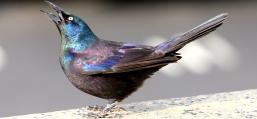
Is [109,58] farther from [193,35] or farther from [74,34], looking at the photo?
[193,35]

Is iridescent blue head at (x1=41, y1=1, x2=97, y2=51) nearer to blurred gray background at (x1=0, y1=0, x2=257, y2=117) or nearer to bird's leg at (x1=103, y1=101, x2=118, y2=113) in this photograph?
bird's leg at (x1=103, y1=101, x2=118, y2=113)

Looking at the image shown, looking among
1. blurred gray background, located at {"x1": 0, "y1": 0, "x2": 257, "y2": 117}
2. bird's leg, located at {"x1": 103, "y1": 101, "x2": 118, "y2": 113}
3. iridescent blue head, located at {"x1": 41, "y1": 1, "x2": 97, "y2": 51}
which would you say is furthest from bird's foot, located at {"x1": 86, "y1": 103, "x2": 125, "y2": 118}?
blurred gray background, located at {"x1": 0, "y1": 0, "x2": 257, "y2": 117}

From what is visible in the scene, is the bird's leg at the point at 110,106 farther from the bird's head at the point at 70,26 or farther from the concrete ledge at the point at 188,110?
the bird's head at the point at 70,26

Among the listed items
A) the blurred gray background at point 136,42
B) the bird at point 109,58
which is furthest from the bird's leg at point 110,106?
the blurred gray background at point 136,42

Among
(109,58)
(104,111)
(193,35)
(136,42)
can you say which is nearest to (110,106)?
(104,111)

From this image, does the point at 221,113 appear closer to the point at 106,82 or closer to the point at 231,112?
the point at 231,112

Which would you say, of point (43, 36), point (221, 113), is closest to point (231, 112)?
point (221, 113)
